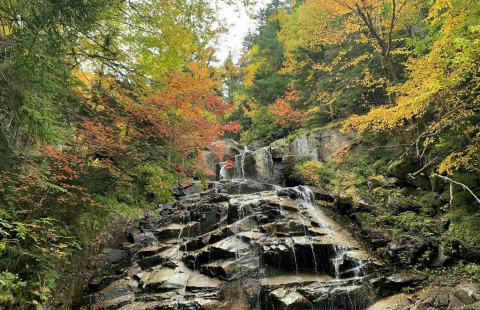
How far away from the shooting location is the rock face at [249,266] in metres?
6.48

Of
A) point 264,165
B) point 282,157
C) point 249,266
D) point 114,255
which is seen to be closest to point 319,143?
point 282,157

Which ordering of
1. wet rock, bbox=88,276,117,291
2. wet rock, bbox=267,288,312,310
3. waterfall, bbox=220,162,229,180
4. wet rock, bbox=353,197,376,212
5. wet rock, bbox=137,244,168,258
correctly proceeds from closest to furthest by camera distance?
wet rock, bbox=267,288,312,310, wet rock, bbox=88,276,117,291, wet rock, bbox=137,244,168,258, wet rock, bbox=353,197,376,212, waterfall, bbox=220,162,229,180

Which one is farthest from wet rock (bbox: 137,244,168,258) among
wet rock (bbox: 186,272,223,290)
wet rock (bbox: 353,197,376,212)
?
wet rock (bbox: 353,197,376,212)

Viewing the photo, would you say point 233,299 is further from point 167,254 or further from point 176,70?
point 176,70

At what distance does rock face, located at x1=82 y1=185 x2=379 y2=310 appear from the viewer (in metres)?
6.48

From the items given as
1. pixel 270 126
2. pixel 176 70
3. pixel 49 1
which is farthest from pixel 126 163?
pixel 270 126

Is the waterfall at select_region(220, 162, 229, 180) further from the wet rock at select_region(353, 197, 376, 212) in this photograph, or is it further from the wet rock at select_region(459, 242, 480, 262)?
the wet rock at select_region(459, 242, 480, 262)

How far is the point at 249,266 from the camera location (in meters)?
7.61

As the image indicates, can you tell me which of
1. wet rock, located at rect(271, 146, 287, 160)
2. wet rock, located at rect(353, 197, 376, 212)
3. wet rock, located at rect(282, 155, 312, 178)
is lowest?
wet rock, located at rect(353, 197, 376, 212)

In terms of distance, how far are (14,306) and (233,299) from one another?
15.7ft

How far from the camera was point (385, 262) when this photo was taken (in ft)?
24.6

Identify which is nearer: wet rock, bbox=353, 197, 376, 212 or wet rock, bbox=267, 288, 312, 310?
wet rock, bbox=267, 288, 312, 310

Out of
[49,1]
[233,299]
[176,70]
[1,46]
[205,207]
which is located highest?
[176,70]

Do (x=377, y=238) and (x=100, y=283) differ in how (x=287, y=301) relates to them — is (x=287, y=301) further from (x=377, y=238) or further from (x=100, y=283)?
(x=100, y=283)
